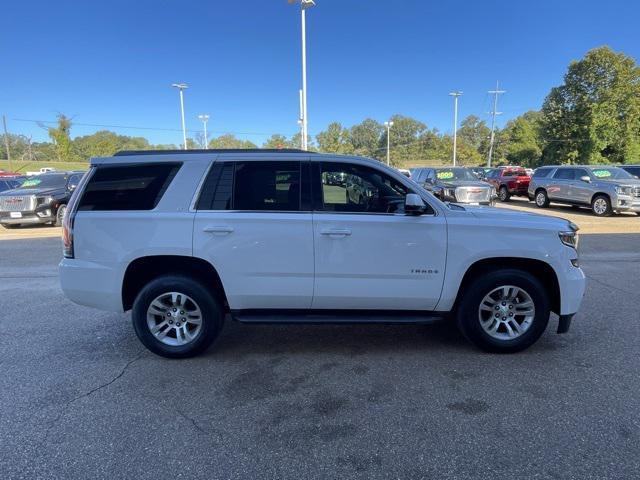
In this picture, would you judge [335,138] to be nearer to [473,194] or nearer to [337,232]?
[473,194]

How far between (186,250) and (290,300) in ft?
3.43

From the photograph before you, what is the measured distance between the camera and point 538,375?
3.51 m

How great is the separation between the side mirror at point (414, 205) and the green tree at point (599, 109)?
48296mm

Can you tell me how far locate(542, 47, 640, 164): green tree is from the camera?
134 ft

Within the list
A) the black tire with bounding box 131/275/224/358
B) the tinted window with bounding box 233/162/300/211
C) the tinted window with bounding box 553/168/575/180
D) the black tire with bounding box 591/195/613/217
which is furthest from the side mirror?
the tinted window with bounding box 553/168/575/180

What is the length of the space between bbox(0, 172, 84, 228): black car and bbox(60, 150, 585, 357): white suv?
409 inches

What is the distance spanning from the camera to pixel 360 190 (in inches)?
151

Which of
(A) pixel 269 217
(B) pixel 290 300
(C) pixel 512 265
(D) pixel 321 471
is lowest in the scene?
(D) pixel 321 471

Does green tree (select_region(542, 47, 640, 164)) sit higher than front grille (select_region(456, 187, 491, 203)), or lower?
higher

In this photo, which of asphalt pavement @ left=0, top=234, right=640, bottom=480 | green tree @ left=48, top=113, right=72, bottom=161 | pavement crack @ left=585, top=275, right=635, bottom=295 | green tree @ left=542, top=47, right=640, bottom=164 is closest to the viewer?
asphalt pavement @ left=0, top=234, right=640, bottom=480

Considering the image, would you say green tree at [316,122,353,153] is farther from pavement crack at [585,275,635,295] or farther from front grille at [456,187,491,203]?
pavement crack at [585,275,635,295]

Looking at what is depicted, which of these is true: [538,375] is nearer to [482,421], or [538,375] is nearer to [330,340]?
[482,421]

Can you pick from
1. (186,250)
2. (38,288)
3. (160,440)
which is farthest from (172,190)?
(38,288)

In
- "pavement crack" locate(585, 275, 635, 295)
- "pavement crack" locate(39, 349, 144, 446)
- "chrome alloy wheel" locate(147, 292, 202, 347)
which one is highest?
"chrome alloy wheel" locate(147, 292, 202, 347)
